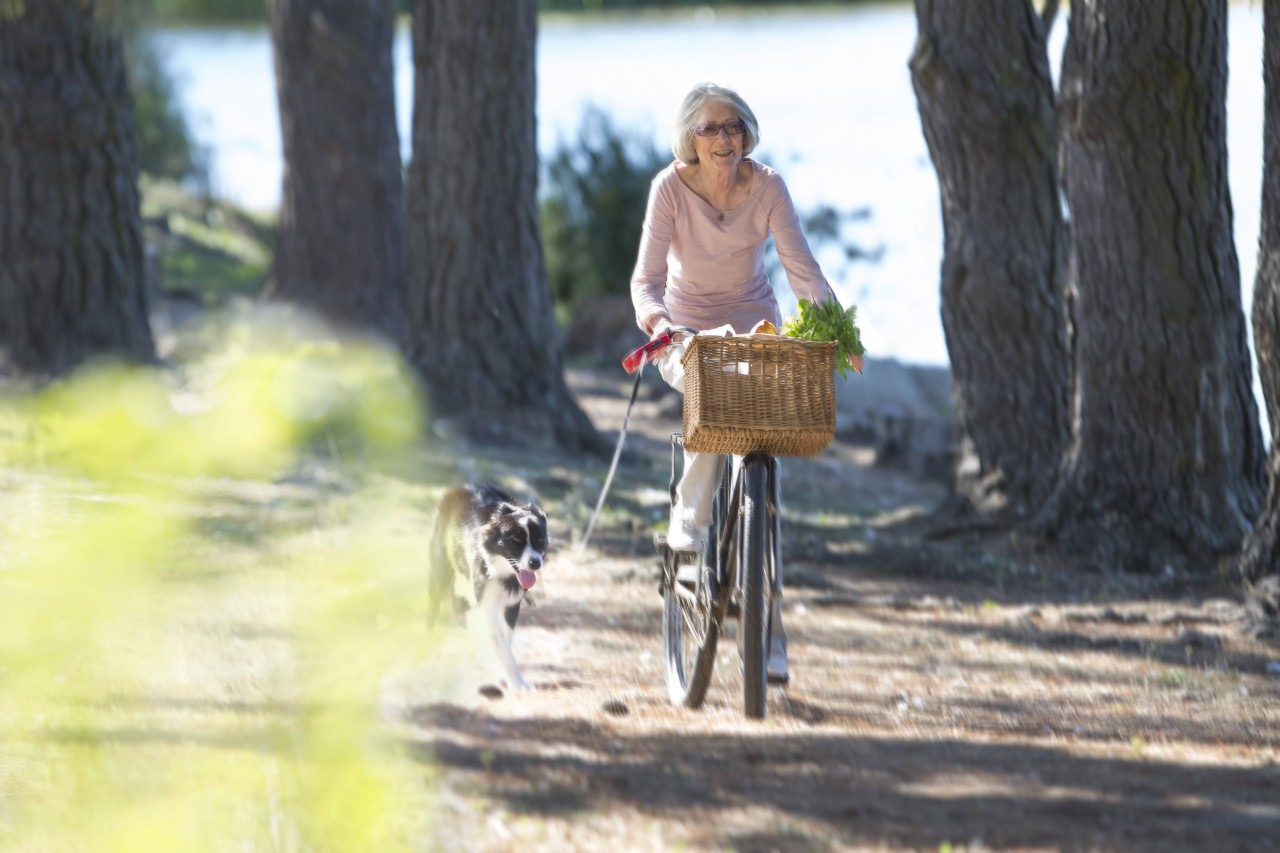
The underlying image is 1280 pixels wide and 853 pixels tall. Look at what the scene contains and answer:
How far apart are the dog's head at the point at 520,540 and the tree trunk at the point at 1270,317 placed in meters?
3.17

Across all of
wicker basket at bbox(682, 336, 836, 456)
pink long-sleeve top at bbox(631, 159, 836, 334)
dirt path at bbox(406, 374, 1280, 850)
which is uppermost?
pink long-sleeve top at bbox(631, 159, 836, 334)

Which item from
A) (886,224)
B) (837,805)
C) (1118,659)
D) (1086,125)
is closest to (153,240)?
(886,224)

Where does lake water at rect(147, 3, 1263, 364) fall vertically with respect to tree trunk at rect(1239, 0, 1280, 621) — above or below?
above

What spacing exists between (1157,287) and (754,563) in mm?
4157

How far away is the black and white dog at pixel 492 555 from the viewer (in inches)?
213

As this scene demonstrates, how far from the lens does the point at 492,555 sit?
5.46 meters

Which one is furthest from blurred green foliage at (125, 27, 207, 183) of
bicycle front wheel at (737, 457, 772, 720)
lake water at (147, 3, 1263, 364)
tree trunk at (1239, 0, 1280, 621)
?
bicycle front wheel at (737, 457, 772, 720)

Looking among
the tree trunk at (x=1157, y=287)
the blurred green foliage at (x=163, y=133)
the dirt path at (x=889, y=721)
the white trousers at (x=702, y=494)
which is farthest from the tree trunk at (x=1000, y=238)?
the blurred green foliage at (x=163, y=133)

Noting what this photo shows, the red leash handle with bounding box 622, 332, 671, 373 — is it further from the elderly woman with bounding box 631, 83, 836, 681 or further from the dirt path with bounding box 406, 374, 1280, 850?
the dirt path with bounding box 406, 374, 1280, 850

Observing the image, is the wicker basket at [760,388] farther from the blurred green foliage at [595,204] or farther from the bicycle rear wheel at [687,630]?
the blurred green foliage at [595,204]

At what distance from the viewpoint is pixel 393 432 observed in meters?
2.35

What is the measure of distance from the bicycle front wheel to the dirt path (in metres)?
0.28

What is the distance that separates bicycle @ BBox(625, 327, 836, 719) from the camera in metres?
4.52

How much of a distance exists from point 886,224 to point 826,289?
15661mm
